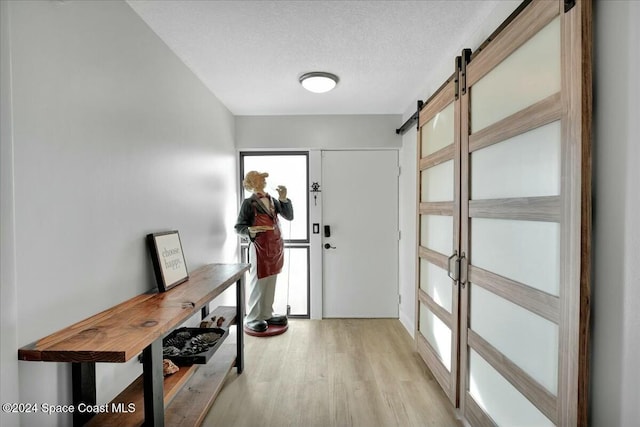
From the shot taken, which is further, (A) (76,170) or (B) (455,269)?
(B) (455,269)

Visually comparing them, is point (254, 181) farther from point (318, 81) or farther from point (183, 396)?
point (183, 396)

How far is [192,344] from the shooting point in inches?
72.6

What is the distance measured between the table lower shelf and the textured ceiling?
6.41 ft

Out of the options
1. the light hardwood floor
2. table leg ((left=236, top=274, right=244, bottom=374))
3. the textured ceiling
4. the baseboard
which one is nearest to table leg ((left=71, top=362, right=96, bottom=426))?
the light hardwood floor

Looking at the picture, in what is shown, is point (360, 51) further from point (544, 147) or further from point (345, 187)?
point (345, 187)

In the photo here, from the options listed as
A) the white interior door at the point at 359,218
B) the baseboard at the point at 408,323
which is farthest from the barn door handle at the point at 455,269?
the white interior door at the point at 359,218

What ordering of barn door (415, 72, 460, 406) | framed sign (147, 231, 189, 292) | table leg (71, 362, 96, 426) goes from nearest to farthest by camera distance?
table leg (71, 362, 96, 426)
framed sign (147, 231, 189, 292)
barn door (415, 72, 460, 406)

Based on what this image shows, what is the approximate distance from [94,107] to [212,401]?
1828 millimetres

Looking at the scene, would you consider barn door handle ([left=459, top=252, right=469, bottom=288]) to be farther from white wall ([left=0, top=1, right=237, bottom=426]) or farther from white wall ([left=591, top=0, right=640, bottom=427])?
white wall ([left=0, top=1, right=237, bottom=426])

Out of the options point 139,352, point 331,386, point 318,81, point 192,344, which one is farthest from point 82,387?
point 318,81

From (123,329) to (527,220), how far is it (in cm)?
167

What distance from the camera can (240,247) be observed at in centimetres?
350

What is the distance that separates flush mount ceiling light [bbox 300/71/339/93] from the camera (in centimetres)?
235

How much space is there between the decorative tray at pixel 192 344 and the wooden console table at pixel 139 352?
0.24ft
